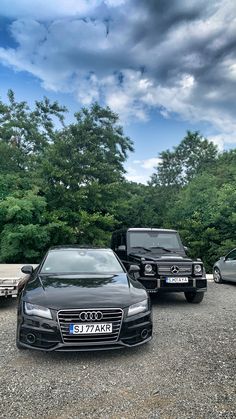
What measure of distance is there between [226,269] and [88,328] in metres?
8.52

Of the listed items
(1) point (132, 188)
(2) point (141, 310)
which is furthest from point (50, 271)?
(1) point (132, 188)

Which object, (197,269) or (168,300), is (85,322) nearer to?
(197,269)

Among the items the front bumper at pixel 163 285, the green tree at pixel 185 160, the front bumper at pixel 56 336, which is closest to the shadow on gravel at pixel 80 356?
the front bumper at pixel 56 336

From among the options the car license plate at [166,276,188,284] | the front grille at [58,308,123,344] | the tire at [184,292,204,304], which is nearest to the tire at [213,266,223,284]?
the tire at [184,292,204,304]

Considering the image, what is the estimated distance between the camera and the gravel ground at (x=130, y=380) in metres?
2.91

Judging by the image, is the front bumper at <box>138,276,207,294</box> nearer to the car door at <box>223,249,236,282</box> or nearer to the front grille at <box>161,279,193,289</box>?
the front grille at <box>161,279,193,289</box>

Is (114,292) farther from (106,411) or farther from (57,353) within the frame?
(106,411)

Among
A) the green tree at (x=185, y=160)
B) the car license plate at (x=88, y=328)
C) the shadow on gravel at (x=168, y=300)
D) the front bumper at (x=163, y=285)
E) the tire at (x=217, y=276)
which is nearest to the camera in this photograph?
the car license plate at (x=88, y=328)

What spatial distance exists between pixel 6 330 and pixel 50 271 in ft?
4.29

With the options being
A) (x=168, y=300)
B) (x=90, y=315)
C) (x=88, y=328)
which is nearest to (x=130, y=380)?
(x=88, y=328)

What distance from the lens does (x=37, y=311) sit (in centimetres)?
394

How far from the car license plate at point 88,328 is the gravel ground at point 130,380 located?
42cm

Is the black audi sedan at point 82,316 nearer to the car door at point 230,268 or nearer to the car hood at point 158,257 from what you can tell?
the car hood at point 158,257

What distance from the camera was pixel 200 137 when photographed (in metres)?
43.0
